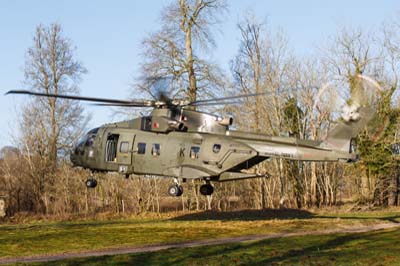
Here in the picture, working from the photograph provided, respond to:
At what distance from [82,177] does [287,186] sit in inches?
576

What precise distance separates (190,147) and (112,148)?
339 centimetres

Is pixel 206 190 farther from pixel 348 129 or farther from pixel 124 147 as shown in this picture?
pixel 348 129

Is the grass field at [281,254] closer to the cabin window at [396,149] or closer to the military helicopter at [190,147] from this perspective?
the military helicopter at [190,147]

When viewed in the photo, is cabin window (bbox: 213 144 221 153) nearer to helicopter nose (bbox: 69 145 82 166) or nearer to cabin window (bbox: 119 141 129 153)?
cabin window (bbox: 119 141 129 153)

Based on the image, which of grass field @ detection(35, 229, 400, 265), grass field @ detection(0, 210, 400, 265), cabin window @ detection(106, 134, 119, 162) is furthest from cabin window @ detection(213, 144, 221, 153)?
cabin window @ detection(106, 134, 119, 162)

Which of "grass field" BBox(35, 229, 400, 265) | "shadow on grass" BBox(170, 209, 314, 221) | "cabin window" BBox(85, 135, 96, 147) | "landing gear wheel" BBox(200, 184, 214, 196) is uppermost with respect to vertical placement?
"cabin window" BBox(85, 135, 96, 147)

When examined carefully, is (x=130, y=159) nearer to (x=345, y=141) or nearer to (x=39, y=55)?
(x=345, y=141)

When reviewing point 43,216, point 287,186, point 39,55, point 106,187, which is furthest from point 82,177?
point 287,186

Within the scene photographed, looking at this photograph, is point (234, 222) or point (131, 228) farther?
point (234, 222)

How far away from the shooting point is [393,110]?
132 ft

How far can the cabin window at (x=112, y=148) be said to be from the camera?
2288cm

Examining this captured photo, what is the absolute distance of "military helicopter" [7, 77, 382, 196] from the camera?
2034 cm

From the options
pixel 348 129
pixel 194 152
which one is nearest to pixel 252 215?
pixel 194 152

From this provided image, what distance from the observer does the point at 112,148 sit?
22922 millimetres
